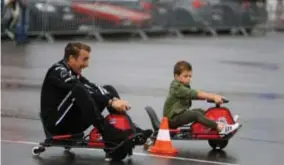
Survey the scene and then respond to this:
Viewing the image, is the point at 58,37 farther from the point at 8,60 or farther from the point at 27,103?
the point at 27,103

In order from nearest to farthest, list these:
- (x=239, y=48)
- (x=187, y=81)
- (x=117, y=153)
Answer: (x=117, y=153), (x=187, y=81), (x=239, y=48)

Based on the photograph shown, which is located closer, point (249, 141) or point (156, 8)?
point (249, 141)

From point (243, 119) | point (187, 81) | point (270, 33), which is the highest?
point (187, 81)

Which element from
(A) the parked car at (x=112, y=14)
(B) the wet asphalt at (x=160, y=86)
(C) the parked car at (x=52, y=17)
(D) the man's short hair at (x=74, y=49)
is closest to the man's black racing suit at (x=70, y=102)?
→ (D) the man's short hair at (x=74, y=49)

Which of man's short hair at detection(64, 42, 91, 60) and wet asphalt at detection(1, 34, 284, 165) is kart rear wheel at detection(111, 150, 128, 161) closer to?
wet asphalt at detection(1, 34, 284, 165)

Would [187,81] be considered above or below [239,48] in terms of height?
above

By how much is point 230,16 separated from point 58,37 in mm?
11158

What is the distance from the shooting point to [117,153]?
26.9ft

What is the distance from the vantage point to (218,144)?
9117mm

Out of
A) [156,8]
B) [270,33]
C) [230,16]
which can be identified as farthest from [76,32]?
[270,33]

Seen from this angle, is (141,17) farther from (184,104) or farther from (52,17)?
(184,104)

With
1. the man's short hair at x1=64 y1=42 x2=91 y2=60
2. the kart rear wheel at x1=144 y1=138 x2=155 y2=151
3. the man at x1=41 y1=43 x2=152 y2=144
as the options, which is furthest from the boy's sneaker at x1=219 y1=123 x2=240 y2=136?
the man's short hair at x1=64 y1=42 x2=91 y2=60

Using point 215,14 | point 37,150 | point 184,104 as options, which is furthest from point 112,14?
point 37,150

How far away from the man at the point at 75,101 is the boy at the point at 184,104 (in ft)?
2.69
